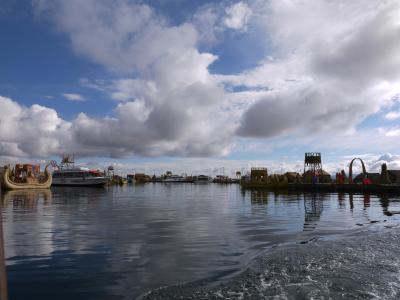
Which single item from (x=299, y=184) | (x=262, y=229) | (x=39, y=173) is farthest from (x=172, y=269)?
(x=39, y=173)

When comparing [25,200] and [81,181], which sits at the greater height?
[81,181]

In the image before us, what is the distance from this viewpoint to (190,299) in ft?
26.4

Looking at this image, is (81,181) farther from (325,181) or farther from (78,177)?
(325,181)

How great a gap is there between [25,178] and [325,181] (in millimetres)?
67289

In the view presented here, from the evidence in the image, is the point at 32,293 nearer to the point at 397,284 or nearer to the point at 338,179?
the point at 397,284

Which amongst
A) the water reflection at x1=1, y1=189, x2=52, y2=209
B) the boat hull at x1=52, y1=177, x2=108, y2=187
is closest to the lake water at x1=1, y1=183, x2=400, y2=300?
the water reflection at x1=1, y1=189, x2=52, y2=209

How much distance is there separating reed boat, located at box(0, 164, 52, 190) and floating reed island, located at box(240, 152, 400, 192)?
47.9m

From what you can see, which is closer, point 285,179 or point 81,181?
point 285,179

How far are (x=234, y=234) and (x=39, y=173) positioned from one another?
9072cm

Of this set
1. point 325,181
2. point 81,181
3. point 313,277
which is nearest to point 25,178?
point 81,181

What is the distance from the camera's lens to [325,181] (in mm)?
78750

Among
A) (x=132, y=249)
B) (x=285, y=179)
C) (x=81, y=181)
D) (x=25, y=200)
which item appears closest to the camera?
(x=132, y=249)

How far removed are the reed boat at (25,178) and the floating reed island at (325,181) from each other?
47.9 m

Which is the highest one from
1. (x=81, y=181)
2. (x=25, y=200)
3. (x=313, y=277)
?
(x=81, y=181)
